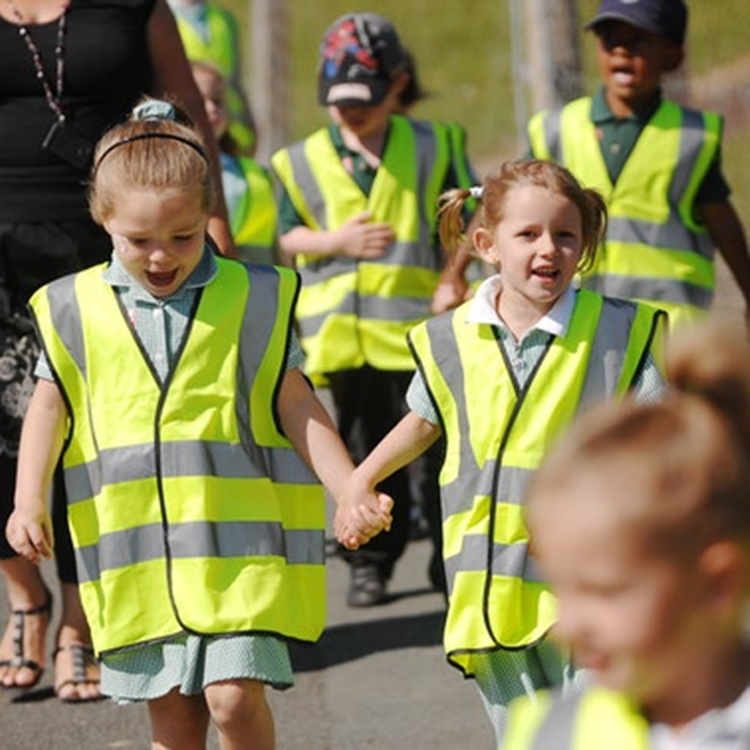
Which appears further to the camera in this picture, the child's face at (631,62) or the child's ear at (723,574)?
the child's face at (631,62)

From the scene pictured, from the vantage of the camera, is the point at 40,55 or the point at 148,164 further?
the point at 40,55

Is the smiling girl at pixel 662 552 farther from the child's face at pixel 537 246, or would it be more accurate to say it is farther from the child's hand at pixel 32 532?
the child's hand at pixel 32 532

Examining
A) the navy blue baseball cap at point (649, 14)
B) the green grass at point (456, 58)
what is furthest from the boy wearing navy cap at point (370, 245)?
the green grass at point (456, 58)

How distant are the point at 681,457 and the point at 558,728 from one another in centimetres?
41

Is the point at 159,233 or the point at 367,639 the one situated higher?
the point at 159,233

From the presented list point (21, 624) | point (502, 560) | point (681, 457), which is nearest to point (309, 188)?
point (21, 624)

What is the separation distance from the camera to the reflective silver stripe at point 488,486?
16.0 ft

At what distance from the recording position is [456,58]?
18875 mm

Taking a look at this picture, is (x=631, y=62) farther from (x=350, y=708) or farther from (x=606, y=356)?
(x=606, y=356)

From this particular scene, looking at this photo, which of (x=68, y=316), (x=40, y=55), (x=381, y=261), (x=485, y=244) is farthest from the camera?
(x=381, y=261)

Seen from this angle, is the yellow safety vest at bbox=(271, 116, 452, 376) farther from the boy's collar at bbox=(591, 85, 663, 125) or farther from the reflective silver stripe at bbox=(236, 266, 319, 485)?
the reflective silver stripe at bbox=(236, 266, 319, 485)

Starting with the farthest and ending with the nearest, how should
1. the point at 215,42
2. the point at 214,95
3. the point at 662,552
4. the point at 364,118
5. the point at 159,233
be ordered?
the point at 215,42, the point at 214,95, the point at 364,118, the point at 159,233, the point at 662,552

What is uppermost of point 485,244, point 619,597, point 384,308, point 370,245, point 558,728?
point 619,597

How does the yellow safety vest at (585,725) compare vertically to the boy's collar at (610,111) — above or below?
above
